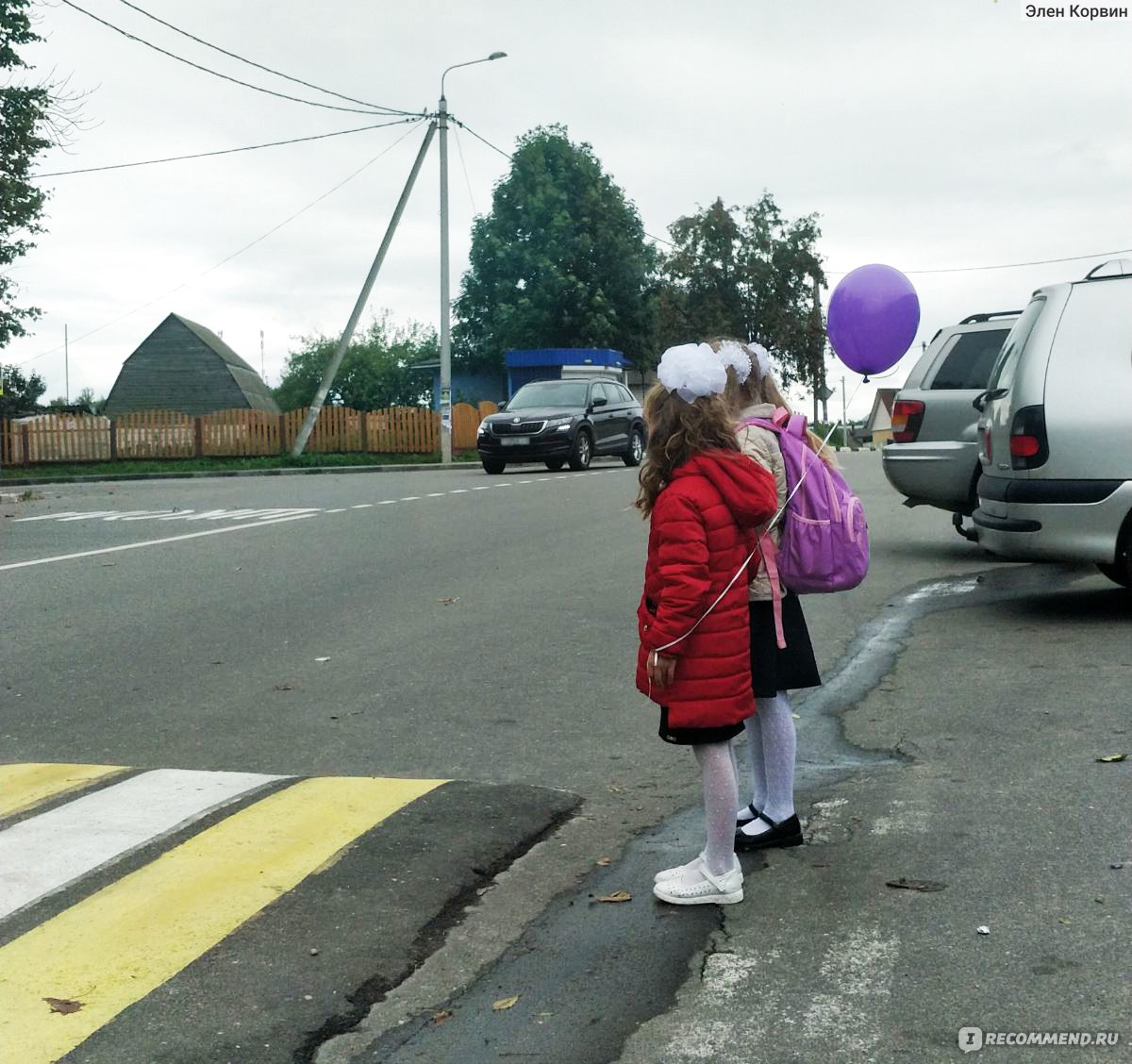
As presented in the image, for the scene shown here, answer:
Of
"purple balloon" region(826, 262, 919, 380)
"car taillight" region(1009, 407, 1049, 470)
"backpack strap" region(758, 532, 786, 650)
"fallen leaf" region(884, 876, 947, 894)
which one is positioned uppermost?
"purple balloon" region(826, 262, 919, 380)

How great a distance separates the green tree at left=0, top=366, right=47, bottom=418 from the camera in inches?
2469

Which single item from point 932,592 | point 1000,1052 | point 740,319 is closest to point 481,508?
point 932,592

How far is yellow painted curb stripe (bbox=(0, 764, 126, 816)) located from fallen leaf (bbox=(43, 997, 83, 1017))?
1.69m

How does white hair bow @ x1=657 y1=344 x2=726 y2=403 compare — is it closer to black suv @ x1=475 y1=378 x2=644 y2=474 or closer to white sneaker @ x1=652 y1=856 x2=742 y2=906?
white sneaker @ x1=652 y1=856 x2=742 y2=906

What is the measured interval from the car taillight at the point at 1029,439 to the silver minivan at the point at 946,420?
3492mm

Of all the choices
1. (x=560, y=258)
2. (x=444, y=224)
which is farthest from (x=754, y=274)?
(x=444, y=224)

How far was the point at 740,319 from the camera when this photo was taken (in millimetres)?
74438

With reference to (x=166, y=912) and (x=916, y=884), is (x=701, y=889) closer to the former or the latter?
(x=916, y=884)

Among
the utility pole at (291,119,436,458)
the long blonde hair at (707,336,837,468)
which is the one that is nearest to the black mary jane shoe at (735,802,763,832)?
the long blonde hair at (707,336,837,468)

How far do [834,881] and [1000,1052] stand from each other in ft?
3.71

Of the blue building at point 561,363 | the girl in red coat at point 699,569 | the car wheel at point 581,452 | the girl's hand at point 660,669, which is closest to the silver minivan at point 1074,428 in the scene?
the girl in red coat at point 699,569

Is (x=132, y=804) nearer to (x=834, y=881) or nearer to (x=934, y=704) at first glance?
(x=834, y=881)

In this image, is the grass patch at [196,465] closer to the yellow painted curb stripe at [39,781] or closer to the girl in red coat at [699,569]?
the yellow painted curb stripe at [39,781]

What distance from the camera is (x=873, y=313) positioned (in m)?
6.51
